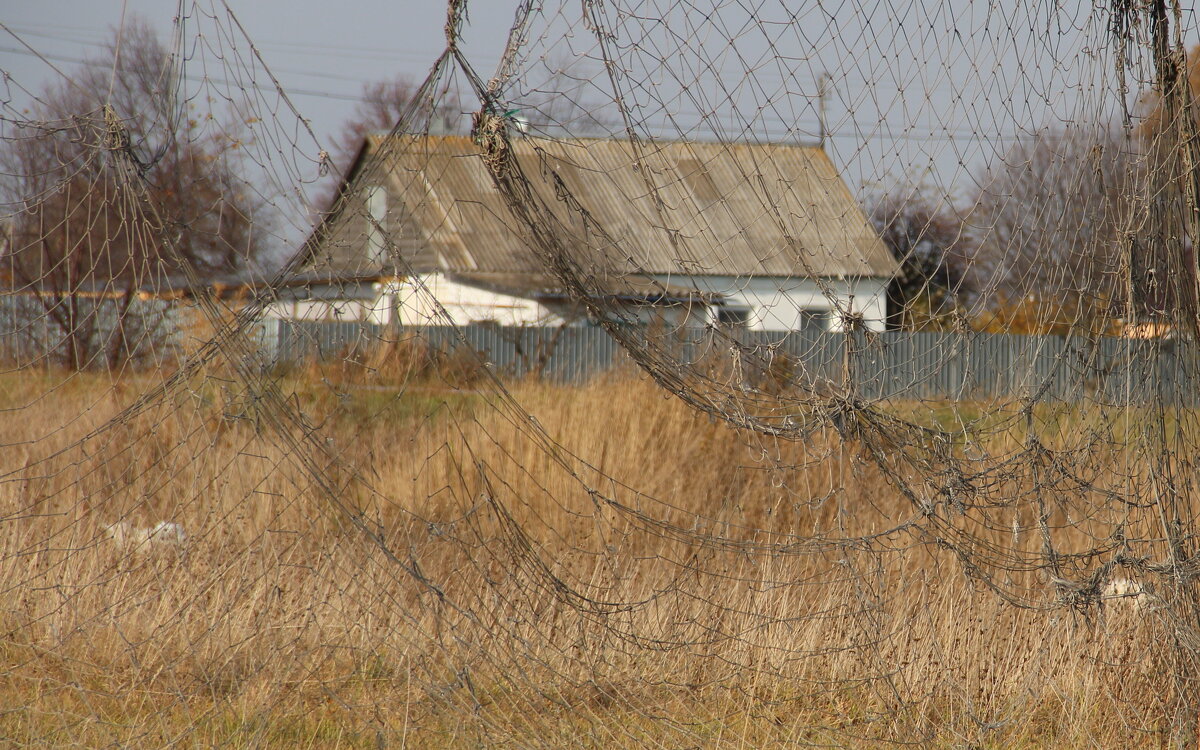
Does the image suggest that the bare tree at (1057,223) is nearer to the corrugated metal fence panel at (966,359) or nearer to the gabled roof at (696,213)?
the corrugated metal fence panel at (966,359)

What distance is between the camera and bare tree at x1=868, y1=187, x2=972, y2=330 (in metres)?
3.52

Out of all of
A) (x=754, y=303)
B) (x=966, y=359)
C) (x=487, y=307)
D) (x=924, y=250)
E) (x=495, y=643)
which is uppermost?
(x=487, y=307)

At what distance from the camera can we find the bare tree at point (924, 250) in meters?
3.52

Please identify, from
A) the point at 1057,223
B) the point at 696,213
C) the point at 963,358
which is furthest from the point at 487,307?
the point at 1057,223

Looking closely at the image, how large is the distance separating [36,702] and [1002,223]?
12.4 ft

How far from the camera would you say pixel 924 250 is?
3.77 meters

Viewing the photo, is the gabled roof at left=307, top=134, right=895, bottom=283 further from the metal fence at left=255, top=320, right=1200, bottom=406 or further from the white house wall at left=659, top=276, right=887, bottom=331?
the metal fence at left=255, top=320, right=1200, bottom=406

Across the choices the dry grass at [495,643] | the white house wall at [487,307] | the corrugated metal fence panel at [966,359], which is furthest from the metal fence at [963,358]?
the white house wall at [487,307]

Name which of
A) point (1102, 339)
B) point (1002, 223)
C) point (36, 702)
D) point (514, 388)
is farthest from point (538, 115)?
point (514, 388)

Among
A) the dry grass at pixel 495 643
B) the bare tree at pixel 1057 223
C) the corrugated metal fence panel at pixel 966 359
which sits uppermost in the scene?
the bare tree at pixel 1057 223

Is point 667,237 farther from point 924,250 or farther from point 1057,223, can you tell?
point 1057,223

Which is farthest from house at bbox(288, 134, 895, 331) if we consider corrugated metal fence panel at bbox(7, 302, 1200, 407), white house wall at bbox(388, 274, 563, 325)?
white house wall at bbox(388, 274, 563, 325)

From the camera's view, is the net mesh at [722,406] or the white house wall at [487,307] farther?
the white house wall at [487,307]

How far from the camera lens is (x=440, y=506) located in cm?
668
